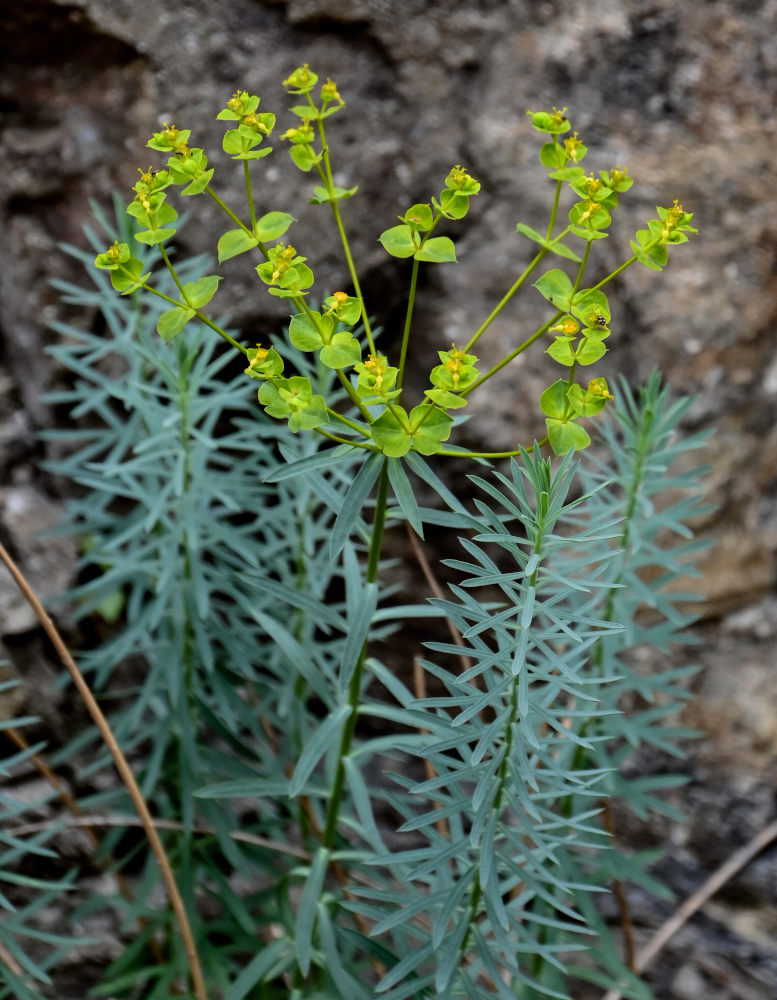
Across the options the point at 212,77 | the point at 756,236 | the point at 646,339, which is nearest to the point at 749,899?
the point at 646,339

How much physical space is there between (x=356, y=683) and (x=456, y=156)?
40.3 inches

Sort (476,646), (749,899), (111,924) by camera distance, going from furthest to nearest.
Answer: (749,899)
(111,924)
(476,646)

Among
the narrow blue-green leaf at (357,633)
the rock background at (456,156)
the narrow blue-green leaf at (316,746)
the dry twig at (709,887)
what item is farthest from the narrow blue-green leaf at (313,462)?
the dry twig at (709,887)

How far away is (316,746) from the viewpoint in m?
0.98

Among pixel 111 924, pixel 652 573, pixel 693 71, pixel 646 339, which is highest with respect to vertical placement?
pixel 693 71

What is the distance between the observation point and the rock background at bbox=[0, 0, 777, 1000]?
155 centimetres

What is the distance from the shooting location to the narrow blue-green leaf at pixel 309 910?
105 cm

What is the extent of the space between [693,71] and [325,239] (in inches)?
26.6

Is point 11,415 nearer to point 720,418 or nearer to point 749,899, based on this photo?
point 720,418

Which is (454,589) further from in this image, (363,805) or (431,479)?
(363,805)

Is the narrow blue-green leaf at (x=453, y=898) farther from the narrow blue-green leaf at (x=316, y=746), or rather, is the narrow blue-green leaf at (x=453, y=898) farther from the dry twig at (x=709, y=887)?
the dry twig at (x=709, y=887)

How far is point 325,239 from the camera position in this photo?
1617 mm

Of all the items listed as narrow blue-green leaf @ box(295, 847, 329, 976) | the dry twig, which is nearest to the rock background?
the dry twig

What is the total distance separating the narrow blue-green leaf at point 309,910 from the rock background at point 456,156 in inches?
27.3
